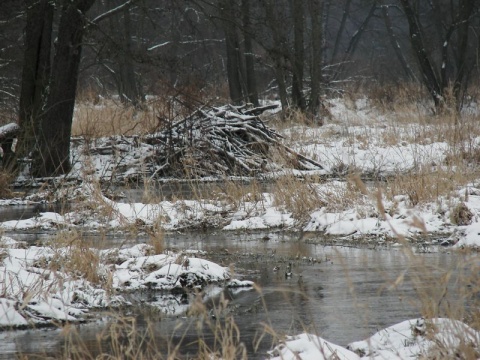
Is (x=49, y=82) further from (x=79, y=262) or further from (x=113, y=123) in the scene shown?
(x=79, y=262)

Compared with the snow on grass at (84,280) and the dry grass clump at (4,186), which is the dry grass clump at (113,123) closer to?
the dry grass clump at (4,186)

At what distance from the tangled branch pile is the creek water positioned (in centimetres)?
465

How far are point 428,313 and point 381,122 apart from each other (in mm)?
15409

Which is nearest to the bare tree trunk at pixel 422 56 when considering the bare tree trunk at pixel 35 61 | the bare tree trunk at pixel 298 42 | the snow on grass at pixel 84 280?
the bare tree trunk at pixel 298 42

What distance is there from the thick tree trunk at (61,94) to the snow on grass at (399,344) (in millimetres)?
8548

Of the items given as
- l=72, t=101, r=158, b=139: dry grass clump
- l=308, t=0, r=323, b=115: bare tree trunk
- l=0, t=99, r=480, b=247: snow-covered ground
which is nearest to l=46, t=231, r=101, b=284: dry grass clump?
l=0, t=99, r=480, b=247: snow-covered ground

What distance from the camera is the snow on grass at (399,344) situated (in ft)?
11.2

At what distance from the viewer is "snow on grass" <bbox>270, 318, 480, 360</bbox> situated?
3.42 metres

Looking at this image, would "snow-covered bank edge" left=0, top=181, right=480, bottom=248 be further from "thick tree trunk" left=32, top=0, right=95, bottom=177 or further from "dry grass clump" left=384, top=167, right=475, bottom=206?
"thick tree trunk" left=32, top=0, right=95, bottom=177

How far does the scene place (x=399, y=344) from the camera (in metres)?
3.94

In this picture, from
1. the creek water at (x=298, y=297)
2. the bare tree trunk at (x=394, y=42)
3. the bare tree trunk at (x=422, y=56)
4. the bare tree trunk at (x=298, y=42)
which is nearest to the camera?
the creek water at (x=298, y=297)

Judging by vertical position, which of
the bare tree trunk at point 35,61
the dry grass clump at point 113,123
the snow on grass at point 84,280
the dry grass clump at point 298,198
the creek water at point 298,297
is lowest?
the creek water at point 298,297

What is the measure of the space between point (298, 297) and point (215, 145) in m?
7.65

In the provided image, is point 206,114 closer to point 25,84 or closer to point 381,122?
point 25,84
